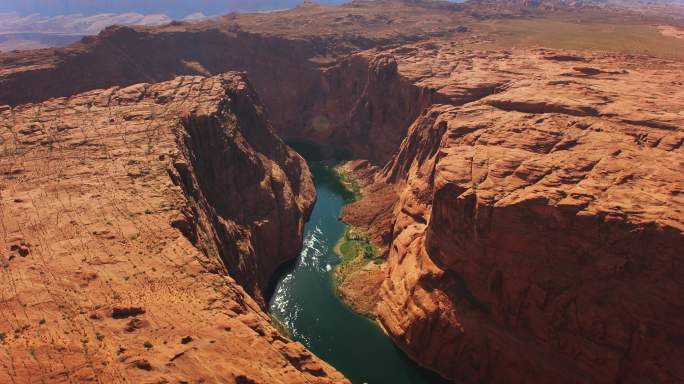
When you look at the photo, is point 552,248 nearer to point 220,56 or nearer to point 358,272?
point 358,272

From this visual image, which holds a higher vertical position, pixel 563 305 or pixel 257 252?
pixel 563 305

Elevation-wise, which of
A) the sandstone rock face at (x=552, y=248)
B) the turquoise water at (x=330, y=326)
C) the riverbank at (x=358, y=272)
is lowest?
the turquoise water at (x=330, y=326)

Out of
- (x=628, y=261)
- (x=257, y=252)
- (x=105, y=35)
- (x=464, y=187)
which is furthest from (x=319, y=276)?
(x=105, y=35)

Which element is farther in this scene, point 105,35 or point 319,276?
point 105,35

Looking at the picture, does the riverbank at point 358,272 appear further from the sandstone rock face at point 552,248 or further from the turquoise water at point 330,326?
the sandstone rock face at point 552,248

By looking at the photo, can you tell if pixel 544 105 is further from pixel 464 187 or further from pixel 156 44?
pixel 156 44

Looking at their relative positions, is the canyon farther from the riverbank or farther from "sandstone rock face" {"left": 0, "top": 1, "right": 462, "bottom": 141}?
"sandstone rock face" {"left": 0, "top": 1, "right": 462, "bottom": 141}

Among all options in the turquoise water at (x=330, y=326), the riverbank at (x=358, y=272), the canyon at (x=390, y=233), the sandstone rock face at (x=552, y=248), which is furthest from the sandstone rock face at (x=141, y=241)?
the sandstone rock face at (x=552, y=248)
